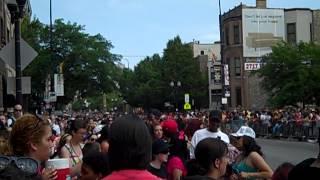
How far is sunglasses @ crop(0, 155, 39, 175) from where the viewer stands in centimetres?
351

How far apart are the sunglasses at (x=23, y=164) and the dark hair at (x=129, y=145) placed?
1.95 ft

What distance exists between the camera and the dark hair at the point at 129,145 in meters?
3.14

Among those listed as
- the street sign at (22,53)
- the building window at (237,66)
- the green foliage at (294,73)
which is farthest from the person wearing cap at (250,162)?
the building window at (237,66)

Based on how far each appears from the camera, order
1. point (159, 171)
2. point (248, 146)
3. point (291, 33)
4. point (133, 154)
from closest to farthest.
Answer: point (133, 154) → point (159, 171) → point (248, 146) → point (291, 33)

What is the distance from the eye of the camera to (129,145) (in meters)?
3.14

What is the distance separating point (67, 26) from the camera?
56312 mm

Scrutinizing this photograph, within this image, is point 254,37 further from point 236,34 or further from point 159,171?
point 159,171

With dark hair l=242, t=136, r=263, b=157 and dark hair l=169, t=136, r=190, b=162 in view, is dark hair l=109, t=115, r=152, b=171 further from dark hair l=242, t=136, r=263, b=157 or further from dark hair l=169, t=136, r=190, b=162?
dark hair l=169, t=136, r=190, b=162

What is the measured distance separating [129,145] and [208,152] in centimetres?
226

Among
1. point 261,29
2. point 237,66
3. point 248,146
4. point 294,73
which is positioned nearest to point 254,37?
point 261,29

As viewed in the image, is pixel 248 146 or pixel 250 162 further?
pixel 248 146

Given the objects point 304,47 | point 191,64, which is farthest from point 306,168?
point 191,64

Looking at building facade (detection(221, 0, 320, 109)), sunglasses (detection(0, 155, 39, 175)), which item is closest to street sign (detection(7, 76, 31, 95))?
sunglasses (detection(0, 155, 39, 175))

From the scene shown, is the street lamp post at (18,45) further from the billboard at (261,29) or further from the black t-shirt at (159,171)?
the billboard at (261,29)
